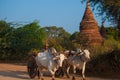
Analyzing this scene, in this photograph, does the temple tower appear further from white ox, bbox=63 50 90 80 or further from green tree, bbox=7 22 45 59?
white ox, bbox=63 50 90 80

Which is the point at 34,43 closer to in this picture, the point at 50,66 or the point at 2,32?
the point at 2,32

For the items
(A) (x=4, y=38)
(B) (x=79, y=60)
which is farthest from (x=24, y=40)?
(B) (x=79, y=60)

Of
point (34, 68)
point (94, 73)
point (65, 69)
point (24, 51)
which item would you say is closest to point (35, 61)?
point (34, 68)

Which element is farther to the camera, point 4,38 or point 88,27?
→ point 88,27

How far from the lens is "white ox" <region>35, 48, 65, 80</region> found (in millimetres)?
16130

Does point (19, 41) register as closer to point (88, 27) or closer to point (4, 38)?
point (4, 38)

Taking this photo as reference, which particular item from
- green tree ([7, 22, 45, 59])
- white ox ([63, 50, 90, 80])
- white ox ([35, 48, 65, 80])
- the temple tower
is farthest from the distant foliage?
white ox ([63, 50, 90, 80])

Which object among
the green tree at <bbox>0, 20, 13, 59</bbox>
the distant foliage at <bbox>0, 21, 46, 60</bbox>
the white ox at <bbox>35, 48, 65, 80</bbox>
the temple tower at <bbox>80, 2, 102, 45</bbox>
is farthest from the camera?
the temple tower at <bbox>80, 2, 102, 45</bbox>

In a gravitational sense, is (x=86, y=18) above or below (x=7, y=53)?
above

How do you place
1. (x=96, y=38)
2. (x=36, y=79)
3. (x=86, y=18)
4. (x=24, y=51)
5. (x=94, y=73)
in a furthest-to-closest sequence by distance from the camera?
(x=86, y=18) < (x=96, y=38) < (x=24, y=51) < (x=94, y=73) < (x=36, y=79)

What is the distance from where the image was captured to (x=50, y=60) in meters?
16.4

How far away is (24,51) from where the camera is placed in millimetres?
32594

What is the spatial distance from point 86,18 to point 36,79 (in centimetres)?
2157

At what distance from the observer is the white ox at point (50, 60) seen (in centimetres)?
1613
